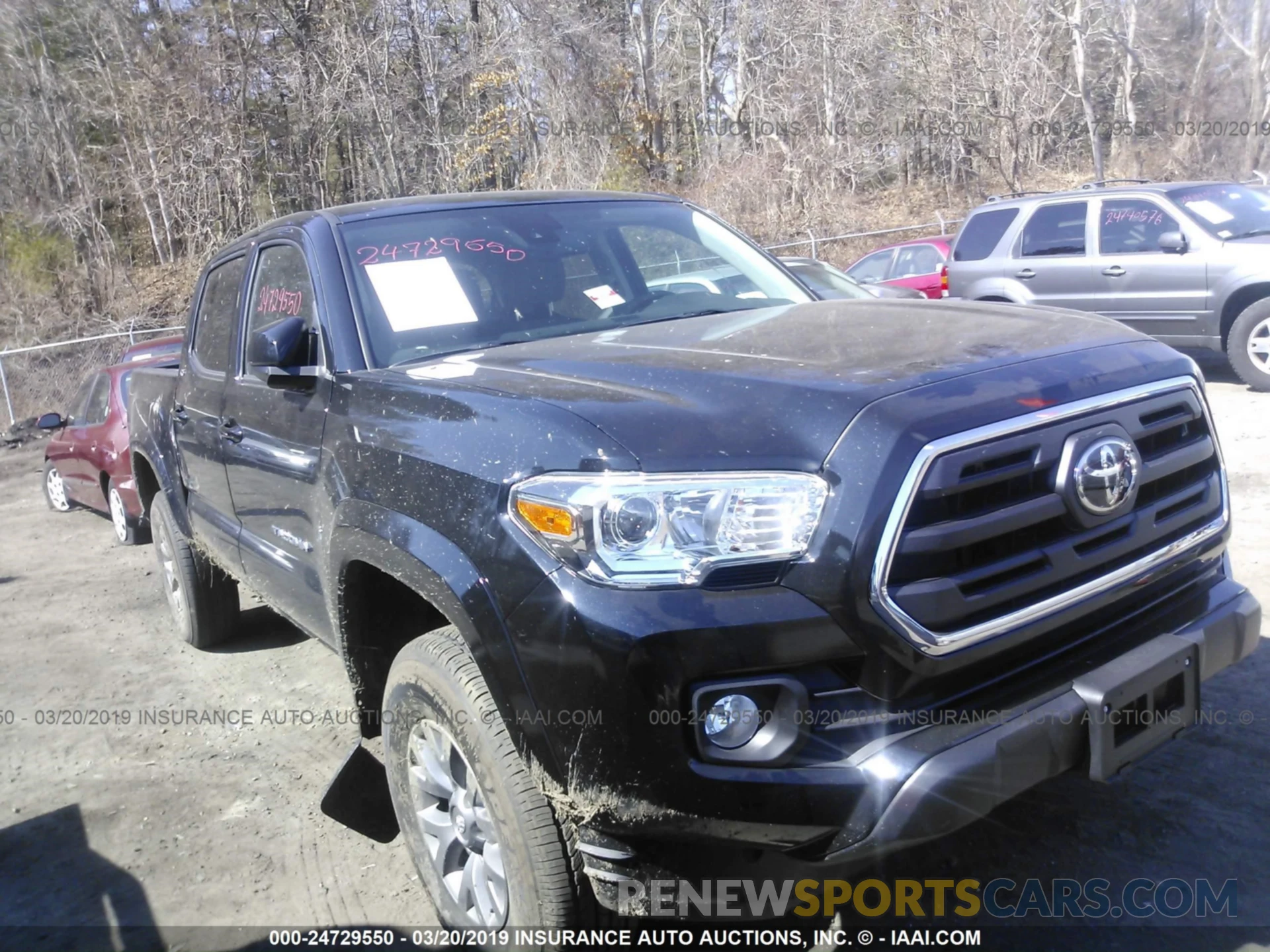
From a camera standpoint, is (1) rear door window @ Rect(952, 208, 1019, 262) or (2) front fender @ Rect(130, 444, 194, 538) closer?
(2) front fender @ Rect(130, 444, 194, 538)

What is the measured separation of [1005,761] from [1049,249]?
30.6 feet

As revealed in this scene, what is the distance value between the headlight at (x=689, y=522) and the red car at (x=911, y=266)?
11.6 m

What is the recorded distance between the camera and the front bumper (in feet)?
6.98

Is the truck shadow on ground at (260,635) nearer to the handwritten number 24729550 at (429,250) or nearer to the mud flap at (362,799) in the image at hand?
the mud flap at (362,799)

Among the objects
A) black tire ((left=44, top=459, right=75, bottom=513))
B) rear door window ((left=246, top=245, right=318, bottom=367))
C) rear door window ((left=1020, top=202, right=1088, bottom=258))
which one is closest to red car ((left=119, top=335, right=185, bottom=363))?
black tire ((left=44, top=459, right=75, bottom=513))

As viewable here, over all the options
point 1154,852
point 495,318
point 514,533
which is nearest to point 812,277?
point 495,318

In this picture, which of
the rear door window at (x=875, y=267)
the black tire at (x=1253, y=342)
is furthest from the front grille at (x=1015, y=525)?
the rear door window at (x=875, y=267)

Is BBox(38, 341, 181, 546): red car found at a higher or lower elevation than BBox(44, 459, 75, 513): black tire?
higher

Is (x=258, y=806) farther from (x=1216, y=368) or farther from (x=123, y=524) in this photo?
(x=1216, y=368)

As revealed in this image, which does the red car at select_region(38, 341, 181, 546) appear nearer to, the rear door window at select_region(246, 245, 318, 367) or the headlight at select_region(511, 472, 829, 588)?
the rear door window at select_region(246, 245, 318, 367)

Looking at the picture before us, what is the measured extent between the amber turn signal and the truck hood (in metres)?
0.20

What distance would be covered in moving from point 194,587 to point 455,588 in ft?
11.3

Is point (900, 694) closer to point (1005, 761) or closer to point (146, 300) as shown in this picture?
point (1005, 761)
